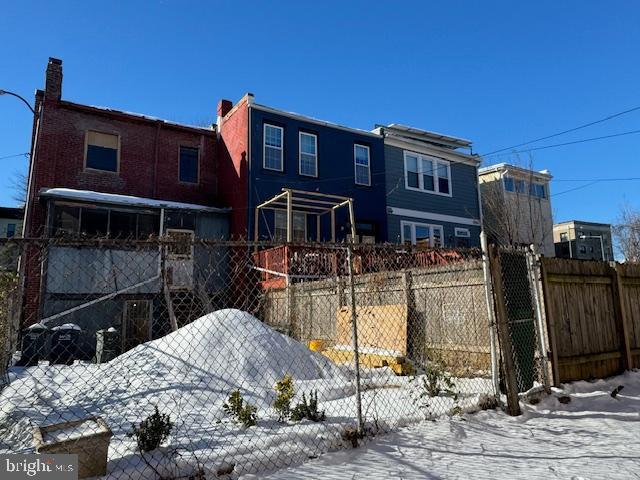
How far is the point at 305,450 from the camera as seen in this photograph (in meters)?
4.35

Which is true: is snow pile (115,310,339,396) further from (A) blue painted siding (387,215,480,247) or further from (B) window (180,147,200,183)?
(A) blue painted siding (387,215,480,247)

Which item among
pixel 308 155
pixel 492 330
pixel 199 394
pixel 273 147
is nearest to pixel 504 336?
pixel 492 330

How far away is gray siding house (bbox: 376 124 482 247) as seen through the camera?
21.6m

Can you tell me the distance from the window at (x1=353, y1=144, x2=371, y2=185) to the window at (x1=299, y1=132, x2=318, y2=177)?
2.07 meters

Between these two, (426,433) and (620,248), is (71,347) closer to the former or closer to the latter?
(426,433)

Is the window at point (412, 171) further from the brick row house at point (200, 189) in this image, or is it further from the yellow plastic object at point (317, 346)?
the yellow plastic object at point (317, 346)

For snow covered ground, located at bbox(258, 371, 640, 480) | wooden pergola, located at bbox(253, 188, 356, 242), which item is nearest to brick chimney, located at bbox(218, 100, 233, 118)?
wooden pergola, located at bbox(253, 188, 356, 242)

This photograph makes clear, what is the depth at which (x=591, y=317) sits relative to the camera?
779cm

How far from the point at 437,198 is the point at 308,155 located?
7309mm

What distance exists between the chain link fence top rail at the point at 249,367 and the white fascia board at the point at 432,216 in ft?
22.5

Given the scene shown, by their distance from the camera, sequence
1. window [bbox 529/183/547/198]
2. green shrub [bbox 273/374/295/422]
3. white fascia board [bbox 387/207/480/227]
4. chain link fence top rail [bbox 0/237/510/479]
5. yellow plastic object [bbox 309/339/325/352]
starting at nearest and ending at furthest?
chain link fence top rail [bbox 0/237/510/479] < green shrub [bbox 273/374/295/422] < yellow plastic object [bbox 309/339/325/352] < white fascia board [bbox 387/207/480/227] < window [bbox 529/183/547/198]

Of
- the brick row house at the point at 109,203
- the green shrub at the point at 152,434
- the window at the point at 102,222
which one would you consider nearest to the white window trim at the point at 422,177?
the brick row house at the point at 109,203

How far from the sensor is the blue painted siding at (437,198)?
70.3ft

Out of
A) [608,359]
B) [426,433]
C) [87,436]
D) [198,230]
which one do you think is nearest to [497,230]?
[198,230]
